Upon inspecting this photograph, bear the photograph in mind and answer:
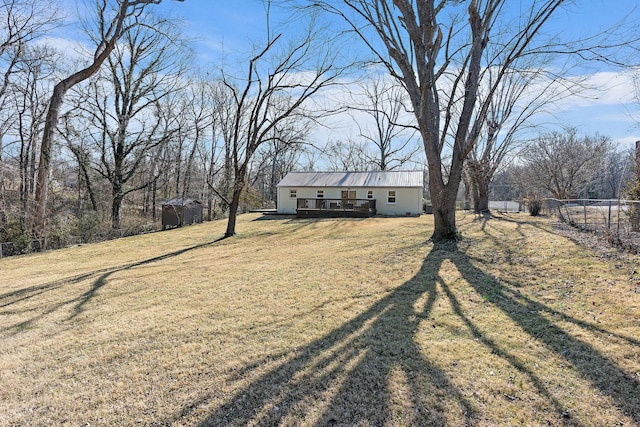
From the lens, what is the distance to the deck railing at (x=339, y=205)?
21.6 meters

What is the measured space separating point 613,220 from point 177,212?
20028 millimetres

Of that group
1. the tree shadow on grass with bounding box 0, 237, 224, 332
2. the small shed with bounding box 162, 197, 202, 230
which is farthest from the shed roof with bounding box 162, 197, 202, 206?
the tree shadow on grass with bounding box 0, 237, 224, 332

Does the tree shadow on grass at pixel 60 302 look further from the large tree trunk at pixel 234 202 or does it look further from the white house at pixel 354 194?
the white house at pixel 354 194

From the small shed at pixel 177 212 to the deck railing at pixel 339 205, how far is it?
7.33 m

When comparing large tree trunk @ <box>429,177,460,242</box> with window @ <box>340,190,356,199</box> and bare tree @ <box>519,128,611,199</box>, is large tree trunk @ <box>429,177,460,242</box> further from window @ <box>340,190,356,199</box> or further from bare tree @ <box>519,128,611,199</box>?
bare tree @ <box>519,128,611,199</box>

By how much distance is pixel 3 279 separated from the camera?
762cm

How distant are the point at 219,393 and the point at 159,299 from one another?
3.38 meters

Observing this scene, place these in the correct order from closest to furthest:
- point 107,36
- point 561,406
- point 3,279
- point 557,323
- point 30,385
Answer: point 561,406 → point 30,385 → point 557,323 → point 3,279 → point 107,36

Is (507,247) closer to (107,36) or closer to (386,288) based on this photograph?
(386,288)

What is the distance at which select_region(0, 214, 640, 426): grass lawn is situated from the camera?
251cm

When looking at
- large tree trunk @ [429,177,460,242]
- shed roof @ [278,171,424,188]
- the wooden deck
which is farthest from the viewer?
shed roof @ [278,171,424,188]

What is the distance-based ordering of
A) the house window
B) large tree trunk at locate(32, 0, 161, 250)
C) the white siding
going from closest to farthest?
large tree trunk at locate(32, 0, 161, 250) < the white siding < the house window

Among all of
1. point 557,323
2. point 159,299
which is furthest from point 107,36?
point 557,323

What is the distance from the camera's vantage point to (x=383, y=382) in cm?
282
